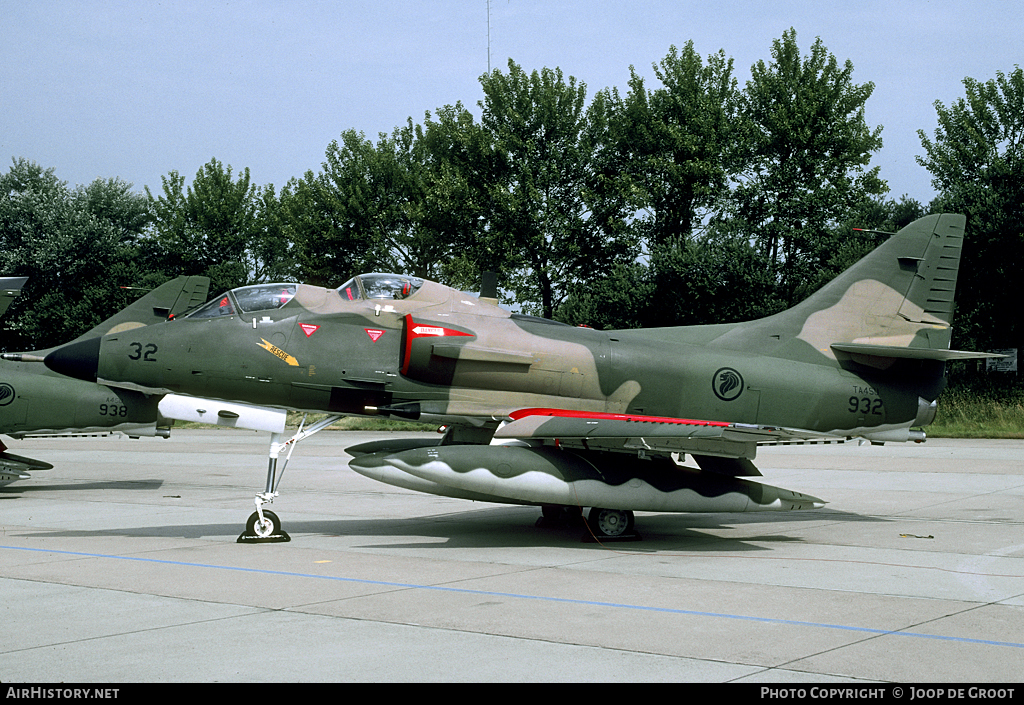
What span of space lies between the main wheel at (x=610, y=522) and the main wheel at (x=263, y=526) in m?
3.84

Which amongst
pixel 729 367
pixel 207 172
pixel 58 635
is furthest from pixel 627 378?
pixel 207 172

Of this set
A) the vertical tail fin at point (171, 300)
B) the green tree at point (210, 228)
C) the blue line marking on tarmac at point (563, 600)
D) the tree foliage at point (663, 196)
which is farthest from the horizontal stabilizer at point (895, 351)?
the green tree at point (210, 228)

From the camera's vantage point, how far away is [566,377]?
11609 millimetres

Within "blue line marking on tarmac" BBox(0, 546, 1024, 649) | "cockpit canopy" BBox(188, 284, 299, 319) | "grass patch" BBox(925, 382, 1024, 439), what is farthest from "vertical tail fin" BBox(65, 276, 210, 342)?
"grass patch" BBox(925, 382, 1024, 439)

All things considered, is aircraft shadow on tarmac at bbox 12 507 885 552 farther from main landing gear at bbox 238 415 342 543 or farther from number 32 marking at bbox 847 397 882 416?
number 32 marking at bbox 847 397 882 416

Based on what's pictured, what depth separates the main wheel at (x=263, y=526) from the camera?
1096 cm

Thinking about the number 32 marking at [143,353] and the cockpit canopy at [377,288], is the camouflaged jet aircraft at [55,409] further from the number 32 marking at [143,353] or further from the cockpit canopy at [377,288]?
the cockpit canopy at [377,288]

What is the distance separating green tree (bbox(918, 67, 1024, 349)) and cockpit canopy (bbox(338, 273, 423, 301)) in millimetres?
32528

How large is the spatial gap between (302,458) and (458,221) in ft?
72.6

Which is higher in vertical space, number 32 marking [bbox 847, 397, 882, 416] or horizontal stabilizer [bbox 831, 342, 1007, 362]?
horizontal stabilizer [bbox 831, 342, 1007, 362]

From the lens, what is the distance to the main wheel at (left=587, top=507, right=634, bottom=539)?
37.0 ft

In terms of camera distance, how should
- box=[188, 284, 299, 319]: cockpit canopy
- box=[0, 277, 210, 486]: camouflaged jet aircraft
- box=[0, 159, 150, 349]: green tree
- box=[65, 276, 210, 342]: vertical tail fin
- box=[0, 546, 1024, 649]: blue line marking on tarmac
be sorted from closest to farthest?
box=[0, 546, 1024, 649]: blue line marking on tarmac → box=[188, 284, 299, 319]: cockpit canopy → box=[0, 277, 210, 486]: camouflaged jet aircraft → box=[65, 276, 210, 342]: vertical tail fin → box=[0, 159, 150, 349]: green tree

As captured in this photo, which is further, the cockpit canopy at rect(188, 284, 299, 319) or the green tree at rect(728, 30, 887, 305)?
the green tree at rect(728, 30, 887, 305)

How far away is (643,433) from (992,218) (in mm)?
33036
